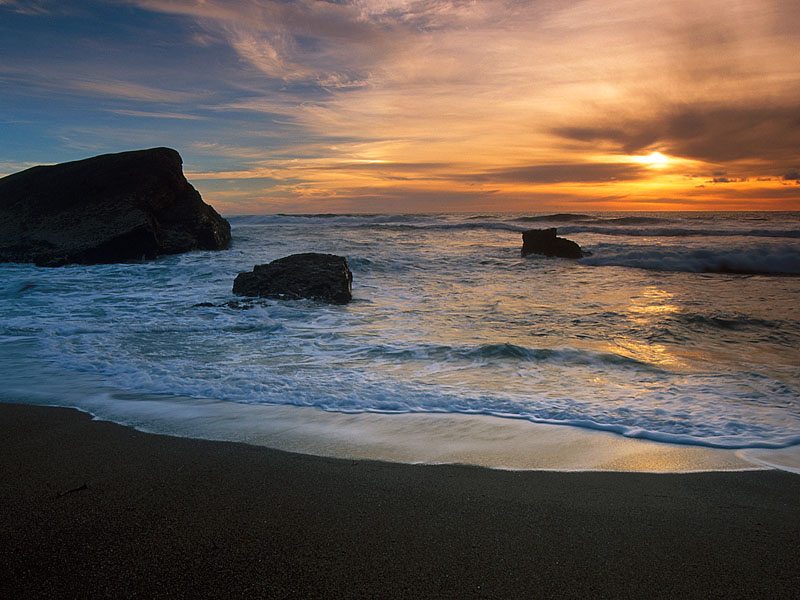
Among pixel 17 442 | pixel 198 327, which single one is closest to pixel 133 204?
pixel 198 327

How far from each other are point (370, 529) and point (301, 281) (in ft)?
20.6

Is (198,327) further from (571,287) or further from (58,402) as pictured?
(571,287)

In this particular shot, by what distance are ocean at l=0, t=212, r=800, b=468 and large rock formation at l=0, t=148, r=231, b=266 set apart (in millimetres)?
2364

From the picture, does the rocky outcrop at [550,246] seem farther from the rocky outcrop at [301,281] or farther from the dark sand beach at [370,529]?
the dark sand beach at [370,529]

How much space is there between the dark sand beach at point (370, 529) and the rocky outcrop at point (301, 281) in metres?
5.03

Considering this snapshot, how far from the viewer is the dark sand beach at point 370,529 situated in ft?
4.99

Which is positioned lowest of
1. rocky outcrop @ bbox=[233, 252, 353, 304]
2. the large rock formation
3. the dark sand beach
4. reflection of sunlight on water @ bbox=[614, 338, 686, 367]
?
reflection of sunlight on water @ bbox=[614, 338, 686, 367]

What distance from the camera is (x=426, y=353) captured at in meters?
4.69

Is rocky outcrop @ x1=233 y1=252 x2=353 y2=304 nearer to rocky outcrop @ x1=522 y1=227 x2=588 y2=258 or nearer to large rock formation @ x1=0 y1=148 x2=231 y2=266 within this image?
large rock formation @ x1=0 y1=148 x2=231 y2=266

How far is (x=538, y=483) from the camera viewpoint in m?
2.23

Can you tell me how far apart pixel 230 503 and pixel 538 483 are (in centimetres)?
138

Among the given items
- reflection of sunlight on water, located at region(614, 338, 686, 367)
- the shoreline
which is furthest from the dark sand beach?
reflection of sunlight on water, located at region(614, 338, 686, 367)

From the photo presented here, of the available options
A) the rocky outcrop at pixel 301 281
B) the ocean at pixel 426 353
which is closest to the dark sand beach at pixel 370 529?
the ocean at pixel 426 353

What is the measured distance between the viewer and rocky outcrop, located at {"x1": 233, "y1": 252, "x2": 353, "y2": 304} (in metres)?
7.53
